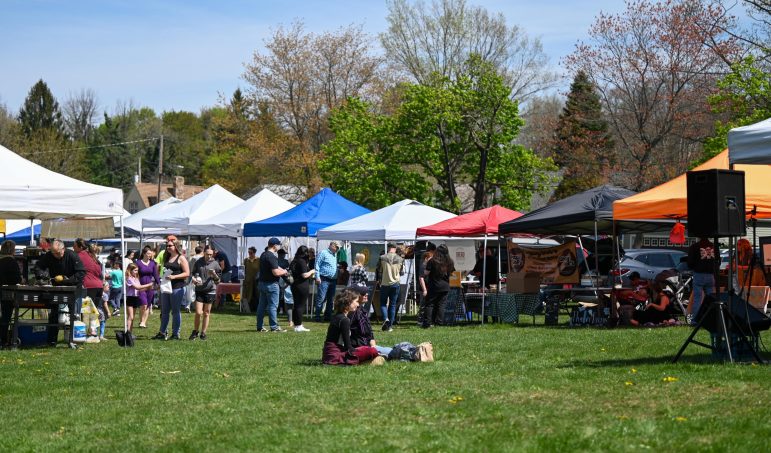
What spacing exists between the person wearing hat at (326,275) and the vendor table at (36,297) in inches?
299

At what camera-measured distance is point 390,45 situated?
55.4m

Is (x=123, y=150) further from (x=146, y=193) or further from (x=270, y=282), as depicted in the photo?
(x=270, y=282)

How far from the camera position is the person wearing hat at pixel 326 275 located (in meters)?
22.1

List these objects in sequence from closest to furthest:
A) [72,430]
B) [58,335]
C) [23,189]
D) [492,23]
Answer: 1. [72,430]
2. [23,189]
3. [58,335]
4. [492,23]

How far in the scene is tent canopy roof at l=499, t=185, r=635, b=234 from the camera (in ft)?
62.2

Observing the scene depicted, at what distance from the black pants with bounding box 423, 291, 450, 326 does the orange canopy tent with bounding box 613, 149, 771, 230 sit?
3.95m

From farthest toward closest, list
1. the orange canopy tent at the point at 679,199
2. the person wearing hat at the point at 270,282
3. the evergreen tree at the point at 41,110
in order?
the evergreen tree at the point at 41,110 → the person wearing hat at the point at 270,282 → the orange canopy tent at the point at 679,199

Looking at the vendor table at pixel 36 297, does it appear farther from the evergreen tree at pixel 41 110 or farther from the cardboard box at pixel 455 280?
the evergreen tree at pixel 41 110

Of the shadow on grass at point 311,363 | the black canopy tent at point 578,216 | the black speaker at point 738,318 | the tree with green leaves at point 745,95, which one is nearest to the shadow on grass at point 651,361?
the black speaker at point 738,318

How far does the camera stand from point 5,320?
15.5 m

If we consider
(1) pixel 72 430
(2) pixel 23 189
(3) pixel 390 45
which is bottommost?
(1) pixel 72 430

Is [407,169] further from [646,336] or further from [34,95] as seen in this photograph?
[34,95]

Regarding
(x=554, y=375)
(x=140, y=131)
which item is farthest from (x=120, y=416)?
(x=140, y=131)

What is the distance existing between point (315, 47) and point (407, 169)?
51.5ft
